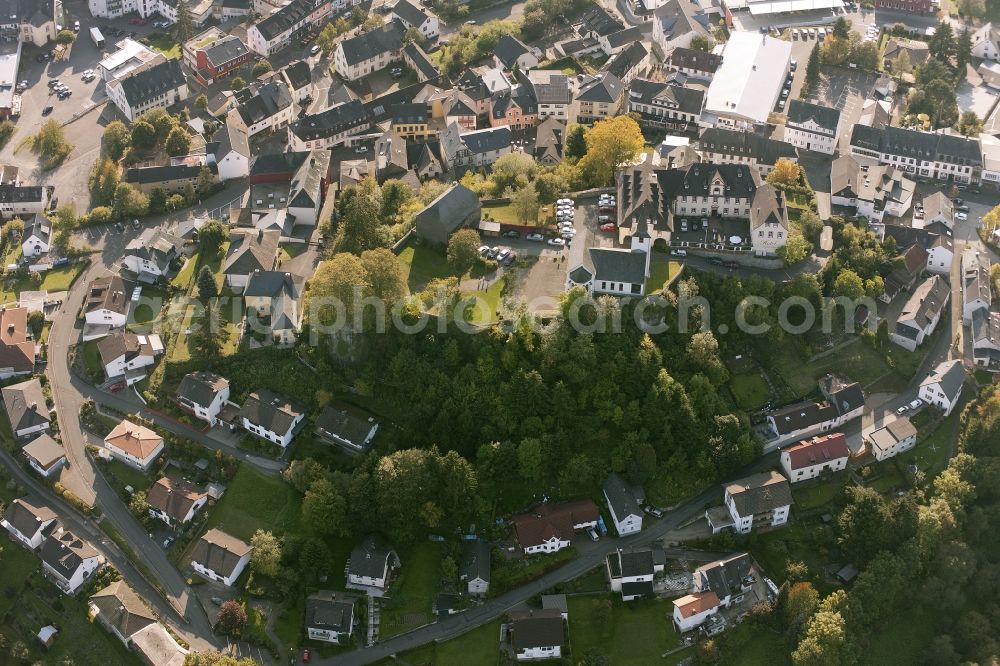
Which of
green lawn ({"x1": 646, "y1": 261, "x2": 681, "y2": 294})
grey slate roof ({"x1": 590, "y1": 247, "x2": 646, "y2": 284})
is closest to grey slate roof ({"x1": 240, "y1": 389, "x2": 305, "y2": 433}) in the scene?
grey slate roof ({"x1": 590, "y1": 247, "x2": 646, "y2": 284})

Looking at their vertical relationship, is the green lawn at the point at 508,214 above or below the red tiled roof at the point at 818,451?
above

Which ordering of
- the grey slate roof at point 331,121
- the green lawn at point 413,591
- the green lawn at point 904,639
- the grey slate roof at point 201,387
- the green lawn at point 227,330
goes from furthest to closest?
the grey slate roof at point 331,121
the green lawn at point 227,330
the grey slate roof at point 201,387
the green lawn at point 904,639
the green lawn at point 413,591

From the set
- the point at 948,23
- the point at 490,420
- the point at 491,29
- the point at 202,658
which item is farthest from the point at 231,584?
the point at 948,23

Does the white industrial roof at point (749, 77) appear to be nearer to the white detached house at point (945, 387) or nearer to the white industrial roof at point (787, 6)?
the white industrial roof at point (787, 6)

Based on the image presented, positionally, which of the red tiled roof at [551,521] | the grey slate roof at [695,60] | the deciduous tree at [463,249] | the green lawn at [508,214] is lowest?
the red tiled roof at [551,521]

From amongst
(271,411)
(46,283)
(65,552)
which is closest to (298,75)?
(46,283)

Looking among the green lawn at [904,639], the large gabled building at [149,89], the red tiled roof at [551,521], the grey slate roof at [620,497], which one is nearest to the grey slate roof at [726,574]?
the grey slate roof at [620,497]

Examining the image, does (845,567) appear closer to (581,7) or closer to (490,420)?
(490,420)

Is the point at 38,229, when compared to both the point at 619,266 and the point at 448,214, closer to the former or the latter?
the point at 448,214
